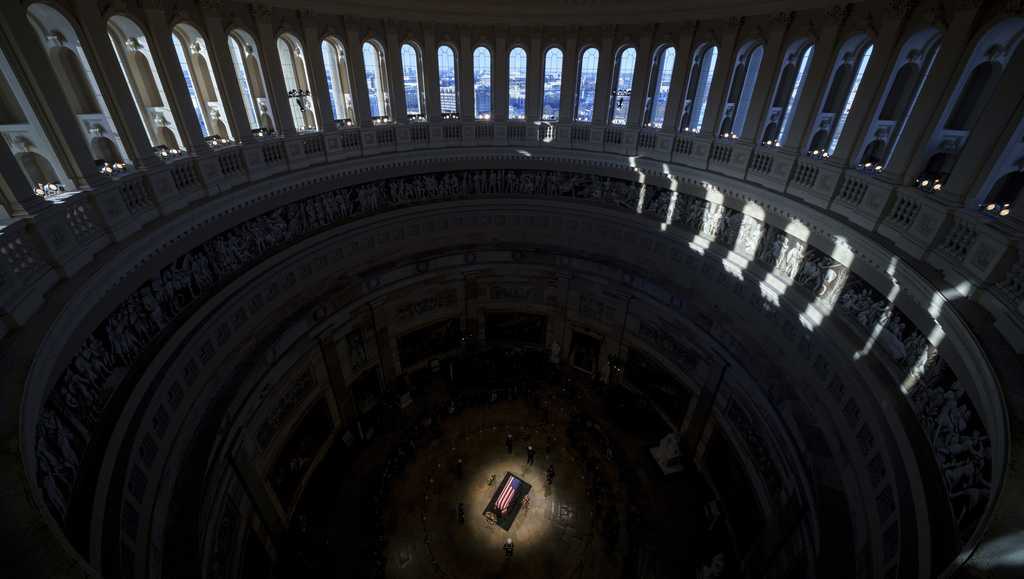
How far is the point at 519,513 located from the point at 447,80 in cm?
1376

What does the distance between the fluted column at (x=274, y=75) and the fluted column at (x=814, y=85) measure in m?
12.8

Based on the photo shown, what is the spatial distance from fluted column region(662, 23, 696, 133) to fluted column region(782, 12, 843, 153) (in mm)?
3281

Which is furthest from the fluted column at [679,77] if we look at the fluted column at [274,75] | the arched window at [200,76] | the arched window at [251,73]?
the arched window at [200,76]

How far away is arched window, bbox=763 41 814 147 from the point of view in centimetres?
1048

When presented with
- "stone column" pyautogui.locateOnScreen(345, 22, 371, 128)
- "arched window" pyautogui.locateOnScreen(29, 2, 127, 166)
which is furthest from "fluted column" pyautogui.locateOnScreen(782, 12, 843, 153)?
"arched window" pyautogui.locateOnScreen(29, 2, 127, 166)

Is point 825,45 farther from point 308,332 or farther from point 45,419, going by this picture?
point 45,419

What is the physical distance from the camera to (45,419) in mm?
5270

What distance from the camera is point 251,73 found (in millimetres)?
12602

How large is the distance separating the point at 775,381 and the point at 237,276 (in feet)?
41.0

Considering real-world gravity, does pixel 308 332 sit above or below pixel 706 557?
above

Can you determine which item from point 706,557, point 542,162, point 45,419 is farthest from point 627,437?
point 45,419

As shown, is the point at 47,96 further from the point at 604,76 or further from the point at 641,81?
the point at 641,81

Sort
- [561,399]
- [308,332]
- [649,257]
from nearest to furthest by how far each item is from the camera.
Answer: [308,332]
[649,257]
[561,399]

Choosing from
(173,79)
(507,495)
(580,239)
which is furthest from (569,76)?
(507,495)
